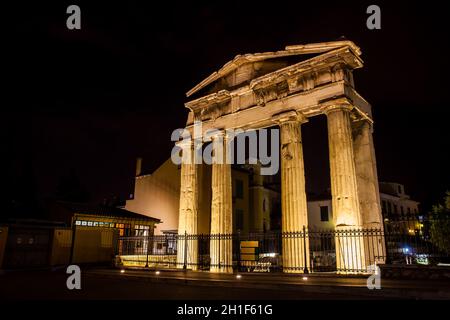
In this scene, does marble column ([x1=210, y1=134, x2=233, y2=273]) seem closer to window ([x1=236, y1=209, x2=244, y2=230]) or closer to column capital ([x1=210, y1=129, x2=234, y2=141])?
column capital ([x1=210, y1=129, x2=234, y2=141])

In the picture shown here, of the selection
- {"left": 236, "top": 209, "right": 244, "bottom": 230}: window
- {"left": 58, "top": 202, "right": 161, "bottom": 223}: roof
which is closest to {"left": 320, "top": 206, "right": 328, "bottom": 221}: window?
{"left": 236, "top": 209, "right": 244, "bottom": 230}: window

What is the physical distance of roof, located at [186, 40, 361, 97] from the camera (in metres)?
16.3

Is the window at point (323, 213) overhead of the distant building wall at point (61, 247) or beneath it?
overhead

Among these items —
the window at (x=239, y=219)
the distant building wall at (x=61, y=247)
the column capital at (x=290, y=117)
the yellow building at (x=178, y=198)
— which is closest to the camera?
the column capital at (x=290, y=117)

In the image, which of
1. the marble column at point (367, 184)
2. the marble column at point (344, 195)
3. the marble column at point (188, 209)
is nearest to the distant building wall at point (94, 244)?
the marble column at point (188, 209)

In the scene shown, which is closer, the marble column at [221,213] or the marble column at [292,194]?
the marble column at [292,194]

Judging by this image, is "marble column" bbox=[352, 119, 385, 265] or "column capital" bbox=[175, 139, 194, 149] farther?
"column capital" bbox=[175, 139, 194, 149]

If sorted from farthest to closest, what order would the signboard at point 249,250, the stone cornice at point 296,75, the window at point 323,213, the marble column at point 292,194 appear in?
the window at point 323,213, the signboard at point 249,250, the stone cornice at point 296,75, the marble column at point 292,194

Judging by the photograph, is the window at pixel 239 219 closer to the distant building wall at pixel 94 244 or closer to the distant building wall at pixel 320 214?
the distant building wall at pixel 320 214

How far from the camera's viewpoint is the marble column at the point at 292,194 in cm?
1561

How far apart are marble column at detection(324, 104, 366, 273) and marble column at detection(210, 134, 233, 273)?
19.3 ft

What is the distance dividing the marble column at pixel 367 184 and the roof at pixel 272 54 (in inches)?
169
